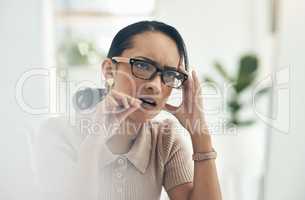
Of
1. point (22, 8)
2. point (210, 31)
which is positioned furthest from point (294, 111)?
point (22, 8)

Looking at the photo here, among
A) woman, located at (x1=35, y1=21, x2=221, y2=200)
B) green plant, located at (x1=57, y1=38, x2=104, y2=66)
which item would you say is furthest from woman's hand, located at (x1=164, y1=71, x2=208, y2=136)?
green plant, located at (x1=57, y1=38, x2=104, y2=66)

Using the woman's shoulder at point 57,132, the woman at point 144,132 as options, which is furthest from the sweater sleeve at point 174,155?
the woman's shoulder at point 57,132

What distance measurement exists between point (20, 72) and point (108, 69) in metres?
0.11

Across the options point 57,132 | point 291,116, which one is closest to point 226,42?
point 291,116

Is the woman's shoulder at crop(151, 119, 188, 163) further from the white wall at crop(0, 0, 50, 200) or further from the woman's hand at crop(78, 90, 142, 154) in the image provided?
the white wall at crop(0, 0, 50, 200)

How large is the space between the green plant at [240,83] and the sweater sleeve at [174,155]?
74 mm

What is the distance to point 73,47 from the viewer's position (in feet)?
1.65

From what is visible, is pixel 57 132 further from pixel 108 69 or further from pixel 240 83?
pixel 240 83

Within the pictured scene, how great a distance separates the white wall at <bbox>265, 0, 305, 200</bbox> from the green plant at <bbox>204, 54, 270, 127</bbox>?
5cm

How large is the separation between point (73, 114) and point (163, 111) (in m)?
0.11

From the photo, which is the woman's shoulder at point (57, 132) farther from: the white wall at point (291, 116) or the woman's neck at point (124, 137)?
the white wall at point (291, 116)

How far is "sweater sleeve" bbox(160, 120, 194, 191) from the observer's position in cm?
51

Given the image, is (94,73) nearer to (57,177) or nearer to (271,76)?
(57,177)

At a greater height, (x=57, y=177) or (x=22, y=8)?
(x=22, y=8)
